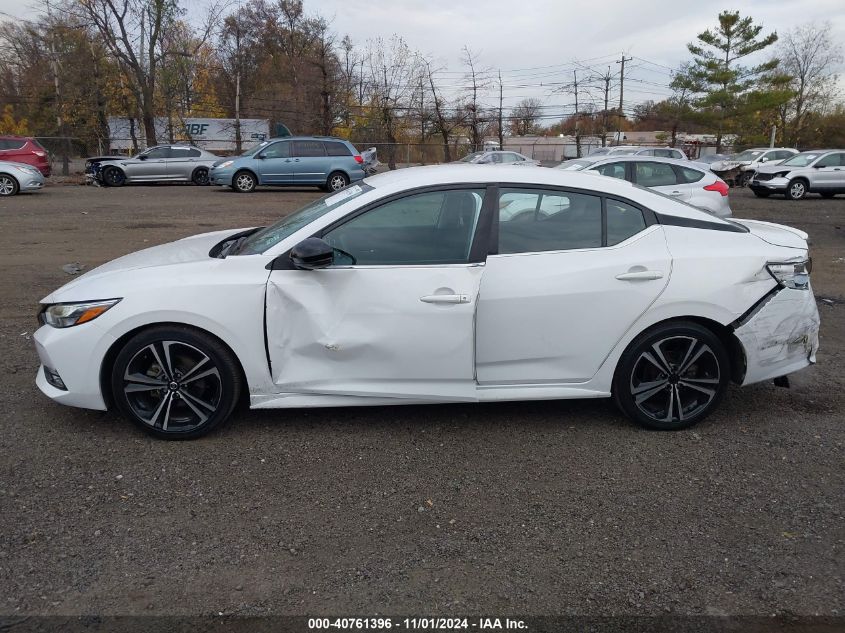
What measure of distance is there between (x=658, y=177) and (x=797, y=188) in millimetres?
13028

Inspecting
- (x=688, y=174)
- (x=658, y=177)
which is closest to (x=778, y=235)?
(x=658, y=177)

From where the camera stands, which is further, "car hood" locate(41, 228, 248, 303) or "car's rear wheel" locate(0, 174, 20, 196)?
"car's rear wheel" locate(0, 174, 20, 196)

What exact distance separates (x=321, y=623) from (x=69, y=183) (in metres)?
26.4

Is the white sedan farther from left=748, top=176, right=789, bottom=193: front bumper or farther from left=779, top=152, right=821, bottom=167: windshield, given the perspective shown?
left=779, top=152, right=821, bottom=167: windshield

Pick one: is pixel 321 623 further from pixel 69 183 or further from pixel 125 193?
pixel 69 183

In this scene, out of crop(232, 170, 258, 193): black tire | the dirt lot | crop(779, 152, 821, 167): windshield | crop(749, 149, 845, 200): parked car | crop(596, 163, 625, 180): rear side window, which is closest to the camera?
the dirt lot

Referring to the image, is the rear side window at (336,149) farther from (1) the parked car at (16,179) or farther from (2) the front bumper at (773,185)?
(2) the front bumper at (773,185)

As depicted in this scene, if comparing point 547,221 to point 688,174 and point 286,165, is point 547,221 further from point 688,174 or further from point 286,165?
point 286,165

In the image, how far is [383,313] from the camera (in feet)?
12.4

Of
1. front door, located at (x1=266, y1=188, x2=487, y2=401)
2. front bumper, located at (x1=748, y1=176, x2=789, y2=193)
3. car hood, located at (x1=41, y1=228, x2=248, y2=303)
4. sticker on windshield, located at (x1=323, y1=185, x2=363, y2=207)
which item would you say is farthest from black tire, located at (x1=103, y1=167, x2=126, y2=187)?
front door, located at (x1=266, y1=188, x2=487, y2=401)

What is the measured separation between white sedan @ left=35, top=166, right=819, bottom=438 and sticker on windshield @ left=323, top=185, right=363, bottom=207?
0.04 meters

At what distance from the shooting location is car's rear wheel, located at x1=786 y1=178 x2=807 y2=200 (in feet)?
72.0

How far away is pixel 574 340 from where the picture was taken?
395cm

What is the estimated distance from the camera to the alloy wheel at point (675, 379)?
405cm
